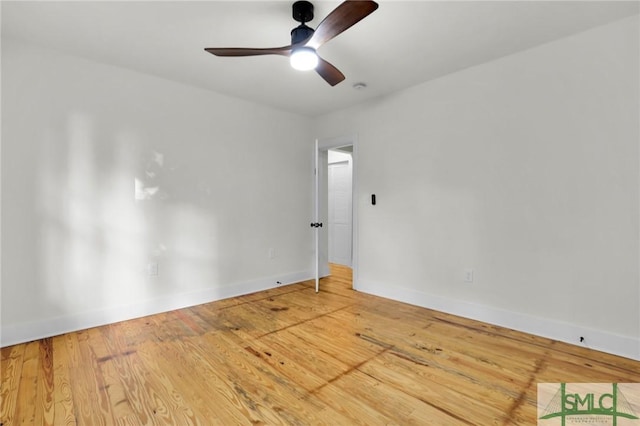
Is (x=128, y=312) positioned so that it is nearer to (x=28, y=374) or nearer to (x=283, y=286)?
(x=28, y=374)

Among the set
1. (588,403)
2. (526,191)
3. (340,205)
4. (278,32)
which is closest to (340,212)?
(340,205)

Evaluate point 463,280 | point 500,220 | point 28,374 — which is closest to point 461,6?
A: point 500,220

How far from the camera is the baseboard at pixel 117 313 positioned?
2465 mm

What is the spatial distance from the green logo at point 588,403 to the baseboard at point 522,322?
44 cm

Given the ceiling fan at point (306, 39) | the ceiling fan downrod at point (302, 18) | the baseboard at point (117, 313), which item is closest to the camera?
the ceiling fan at point (306, 39)

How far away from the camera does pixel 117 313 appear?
2922 millimetres

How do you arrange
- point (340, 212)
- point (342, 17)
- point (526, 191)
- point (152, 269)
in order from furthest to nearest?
point (340, 212) → point (152, 269) → point (526, 191) → point (342, 17)

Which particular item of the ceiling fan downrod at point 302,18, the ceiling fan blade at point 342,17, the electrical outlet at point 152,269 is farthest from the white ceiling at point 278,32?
the electrical outlet at point 152,269

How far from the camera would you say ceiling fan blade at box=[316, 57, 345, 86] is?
2.26 m

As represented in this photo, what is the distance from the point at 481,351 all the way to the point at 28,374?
3251 millimetres

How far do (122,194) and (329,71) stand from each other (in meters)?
2.32

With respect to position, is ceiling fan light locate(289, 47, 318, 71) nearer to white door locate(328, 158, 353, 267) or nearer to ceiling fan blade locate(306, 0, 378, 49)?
ceiling fan blade locate(306, 0, 378, 49)

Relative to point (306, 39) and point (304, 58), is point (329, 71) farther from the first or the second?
point (306, 39)

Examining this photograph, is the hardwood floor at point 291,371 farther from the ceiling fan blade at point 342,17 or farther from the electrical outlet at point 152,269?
the ceiling fan blade at point 342,17
